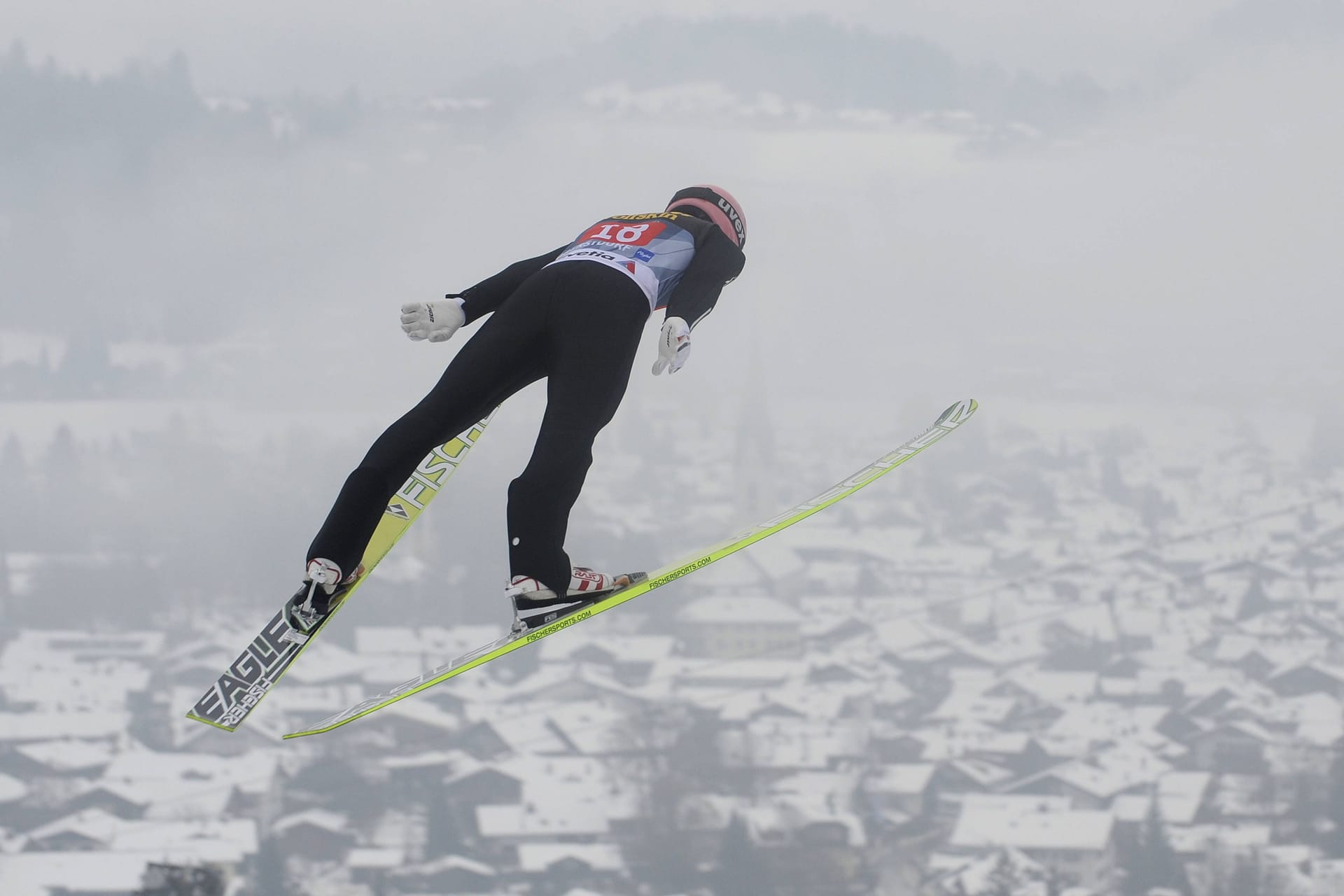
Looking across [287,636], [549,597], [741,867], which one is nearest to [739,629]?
[741,867]

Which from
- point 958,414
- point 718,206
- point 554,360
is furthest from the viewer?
point 958,414

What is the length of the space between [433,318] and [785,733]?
115041mm

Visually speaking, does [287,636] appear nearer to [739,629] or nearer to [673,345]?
[673,345]

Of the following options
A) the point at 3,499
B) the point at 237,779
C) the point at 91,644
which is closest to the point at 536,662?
the point at 237,779

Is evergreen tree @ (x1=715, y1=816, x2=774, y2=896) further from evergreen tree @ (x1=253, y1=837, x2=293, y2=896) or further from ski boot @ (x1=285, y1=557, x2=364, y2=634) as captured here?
ski boot @ (x1=285, y1=557, x2=364, y2=634)

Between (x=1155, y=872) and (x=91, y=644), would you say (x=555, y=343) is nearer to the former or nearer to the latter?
(x=1155, y=872)

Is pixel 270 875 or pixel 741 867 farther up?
pixel 270 875

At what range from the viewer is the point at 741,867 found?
9675 cm

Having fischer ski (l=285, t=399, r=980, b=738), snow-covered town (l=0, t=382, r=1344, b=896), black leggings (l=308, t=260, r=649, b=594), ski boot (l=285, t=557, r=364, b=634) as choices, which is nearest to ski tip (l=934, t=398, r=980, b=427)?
fischer ski (l=285, t=399, r=980, b=738)

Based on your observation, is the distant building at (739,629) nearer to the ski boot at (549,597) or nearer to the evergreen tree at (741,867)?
the evergreen tree at (741,867)

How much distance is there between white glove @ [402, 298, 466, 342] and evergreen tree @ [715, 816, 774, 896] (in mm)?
85635

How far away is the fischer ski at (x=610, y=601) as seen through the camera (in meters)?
6.76

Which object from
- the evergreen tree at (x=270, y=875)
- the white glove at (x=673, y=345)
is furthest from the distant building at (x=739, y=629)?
the white glove at (x=673, y=345)

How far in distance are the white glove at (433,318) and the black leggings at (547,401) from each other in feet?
0.91
